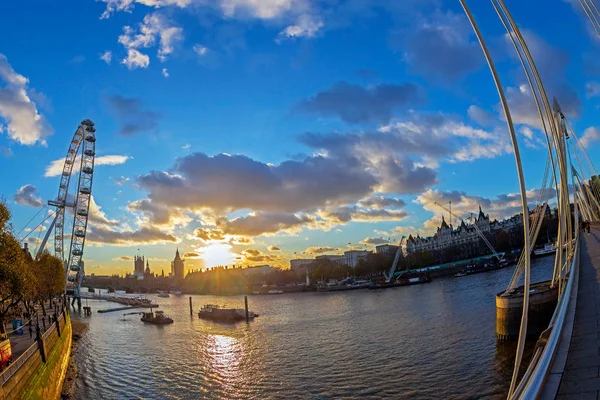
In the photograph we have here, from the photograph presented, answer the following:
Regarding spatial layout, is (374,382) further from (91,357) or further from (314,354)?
(91,357)

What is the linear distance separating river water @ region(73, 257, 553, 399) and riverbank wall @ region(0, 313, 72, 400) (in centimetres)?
255

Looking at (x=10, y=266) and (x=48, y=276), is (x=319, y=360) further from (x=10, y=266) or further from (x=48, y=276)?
(x=48, y=276)

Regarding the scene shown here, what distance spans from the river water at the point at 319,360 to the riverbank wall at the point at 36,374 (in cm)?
255

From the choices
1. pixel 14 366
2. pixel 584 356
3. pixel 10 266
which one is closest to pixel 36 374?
pixel 14 366

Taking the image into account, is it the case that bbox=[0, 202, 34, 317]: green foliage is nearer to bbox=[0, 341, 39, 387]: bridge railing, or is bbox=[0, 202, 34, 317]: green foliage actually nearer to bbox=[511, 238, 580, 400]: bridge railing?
bbox=[0, 341, 39, 387]: bridge railing

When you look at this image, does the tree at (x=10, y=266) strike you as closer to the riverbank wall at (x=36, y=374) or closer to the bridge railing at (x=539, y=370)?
the riverbank wall at (x=36, y=374)

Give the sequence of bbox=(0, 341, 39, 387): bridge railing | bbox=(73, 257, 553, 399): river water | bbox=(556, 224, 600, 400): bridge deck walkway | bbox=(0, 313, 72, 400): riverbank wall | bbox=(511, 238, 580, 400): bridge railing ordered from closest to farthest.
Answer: bbox=(511, 238, 580, 400): bridge railing → bbox=(556, 224, 600, 400): bridge deck walkway → bbox=(0, 341, 39, 387): bridge railing → bbox=(0, 313, 72, 400): riverbank wall → bbox=(73, 257, 553, 399): river water

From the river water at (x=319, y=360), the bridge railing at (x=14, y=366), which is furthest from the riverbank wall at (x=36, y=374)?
the river water at (x=319, y=360)

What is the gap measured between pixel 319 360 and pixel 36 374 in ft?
52.5

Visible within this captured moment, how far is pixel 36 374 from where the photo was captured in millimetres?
17859

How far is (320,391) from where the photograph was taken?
20.9 metres

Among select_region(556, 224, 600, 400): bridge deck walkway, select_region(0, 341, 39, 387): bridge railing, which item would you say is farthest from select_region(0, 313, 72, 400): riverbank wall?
select_region(556, 224, 600, 400): bridge deck walkway

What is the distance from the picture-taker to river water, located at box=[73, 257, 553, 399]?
2067 cm

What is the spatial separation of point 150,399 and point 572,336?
20.0 m
